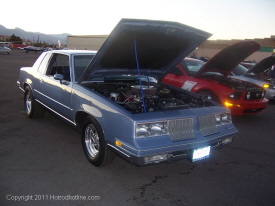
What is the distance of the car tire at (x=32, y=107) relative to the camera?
5402 mm

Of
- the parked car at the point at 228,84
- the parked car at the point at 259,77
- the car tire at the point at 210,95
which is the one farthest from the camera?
the parked car at the point at 259,77

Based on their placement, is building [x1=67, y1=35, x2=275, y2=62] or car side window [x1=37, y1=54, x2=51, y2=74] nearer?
car side window [x1=37, y1=54, x2=51, y2=74]

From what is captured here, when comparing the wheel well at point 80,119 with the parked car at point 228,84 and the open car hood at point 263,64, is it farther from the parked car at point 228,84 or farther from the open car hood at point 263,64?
the open car hood at point 263,64

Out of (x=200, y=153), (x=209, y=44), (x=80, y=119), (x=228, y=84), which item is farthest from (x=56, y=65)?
(x=209, y=44)

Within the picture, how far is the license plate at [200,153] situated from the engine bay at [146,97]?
662 millimetres

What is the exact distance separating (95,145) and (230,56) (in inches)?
149

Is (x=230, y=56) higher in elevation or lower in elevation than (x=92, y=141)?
higher

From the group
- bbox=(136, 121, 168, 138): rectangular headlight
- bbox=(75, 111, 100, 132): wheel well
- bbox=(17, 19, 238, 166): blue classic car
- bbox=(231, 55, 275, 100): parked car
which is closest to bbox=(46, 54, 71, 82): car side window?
bbox=(17, 19, 238, 166): blue classic car

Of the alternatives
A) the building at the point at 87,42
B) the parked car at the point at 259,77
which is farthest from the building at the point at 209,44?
the parked car at the point at 259,77

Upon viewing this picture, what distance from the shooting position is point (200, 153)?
3111 millimetres

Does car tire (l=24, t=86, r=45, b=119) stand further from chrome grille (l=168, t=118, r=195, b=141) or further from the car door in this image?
chrome grille (l=168, t=118, r=195, b=141)

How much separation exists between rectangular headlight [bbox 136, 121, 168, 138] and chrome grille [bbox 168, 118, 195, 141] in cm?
8

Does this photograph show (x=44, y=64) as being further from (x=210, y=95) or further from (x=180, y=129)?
(x=210, y=95)

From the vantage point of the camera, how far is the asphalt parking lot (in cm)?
279
